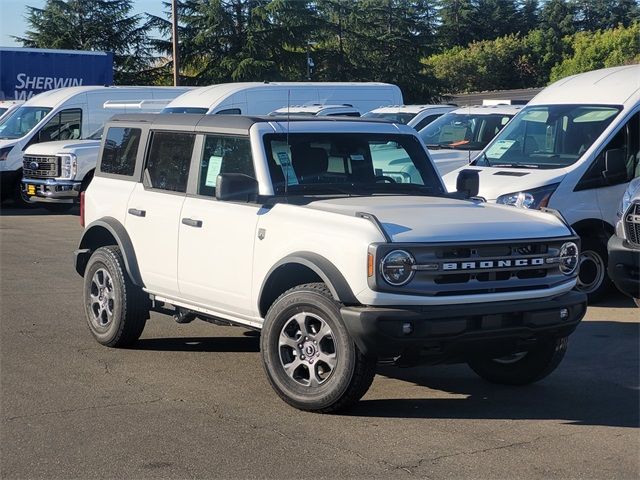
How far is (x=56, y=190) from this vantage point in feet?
63.5

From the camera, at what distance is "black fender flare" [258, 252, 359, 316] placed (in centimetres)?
611

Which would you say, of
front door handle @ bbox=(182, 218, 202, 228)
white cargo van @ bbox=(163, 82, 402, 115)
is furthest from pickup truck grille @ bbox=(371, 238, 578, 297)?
white cargo van @ bbox=(163, 82, 402, 115)

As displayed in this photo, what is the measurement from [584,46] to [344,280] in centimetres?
4441

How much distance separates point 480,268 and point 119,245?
10.5ft

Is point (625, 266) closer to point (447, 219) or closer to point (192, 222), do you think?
point (447, 219)

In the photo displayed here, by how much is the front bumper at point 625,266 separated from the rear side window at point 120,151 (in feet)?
13.3

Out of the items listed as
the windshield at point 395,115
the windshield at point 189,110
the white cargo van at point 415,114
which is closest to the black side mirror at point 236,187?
the white cargo van at point 415,114

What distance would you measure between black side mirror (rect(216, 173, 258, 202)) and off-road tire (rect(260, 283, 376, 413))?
87 cm

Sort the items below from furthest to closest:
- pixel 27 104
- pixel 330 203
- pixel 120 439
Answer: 1. pixel 27 104
2. pixel 330 203
3. pixel 120 439

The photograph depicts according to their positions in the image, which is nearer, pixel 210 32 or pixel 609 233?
pixel 609 233

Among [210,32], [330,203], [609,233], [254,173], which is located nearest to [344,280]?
[330,203]

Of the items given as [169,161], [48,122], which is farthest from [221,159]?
[48,122]

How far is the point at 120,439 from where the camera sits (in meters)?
5.82

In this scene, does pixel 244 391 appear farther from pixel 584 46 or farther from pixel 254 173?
pixel 584 46
